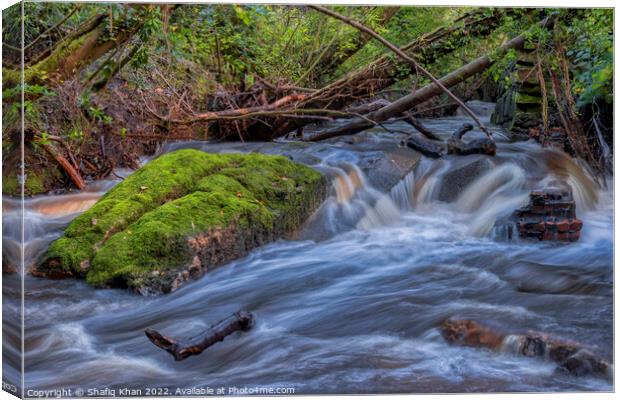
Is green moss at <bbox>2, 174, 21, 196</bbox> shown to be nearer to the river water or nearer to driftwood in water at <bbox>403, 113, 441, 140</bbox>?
the river water

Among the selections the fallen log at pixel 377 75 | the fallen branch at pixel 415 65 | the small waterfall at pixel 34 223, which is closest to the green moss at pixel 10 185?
the small waterfall at pixel 34 223

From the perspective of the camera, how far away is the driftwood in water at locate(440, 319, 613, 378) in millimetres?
5977

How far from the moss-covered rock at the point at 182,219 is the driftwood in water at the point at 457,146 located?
86cm

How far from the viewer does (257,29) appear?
254 inches

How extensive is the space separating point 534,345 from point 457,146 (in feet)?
5.47

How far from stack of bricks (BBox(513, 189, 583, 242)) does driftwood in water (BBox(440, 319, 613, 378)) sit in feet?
2.89

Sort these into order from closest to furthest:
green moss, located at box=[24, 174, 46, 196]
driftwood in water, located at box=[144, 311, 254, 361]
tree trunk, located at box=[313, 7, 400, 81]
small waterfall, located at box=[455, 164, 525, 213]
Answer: driftwood in water, located at box=[144, 311, 254, 361] < green moss, located at box=[24, 174, 46, 196] < tree trunk, located at box=[313, 7, 400, 81] < small waterfall, located at box=[455, 164, 525, 213]

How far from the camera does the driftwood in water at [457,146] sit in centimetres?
671

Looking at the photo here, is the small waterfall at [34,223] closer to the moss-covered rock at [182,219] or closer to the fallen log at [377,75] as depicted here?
the moss-covered rock at [182,219]

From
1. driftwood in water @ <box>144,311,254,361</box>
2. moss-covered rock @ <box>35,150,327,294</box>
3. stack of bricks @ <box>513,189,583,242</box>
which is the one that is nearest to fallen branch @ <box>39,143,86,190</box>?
moss-covered rock @ <box>35,150,327,294</box>

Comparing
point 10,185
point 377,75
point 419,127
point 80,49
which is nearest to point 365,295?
point 419,127

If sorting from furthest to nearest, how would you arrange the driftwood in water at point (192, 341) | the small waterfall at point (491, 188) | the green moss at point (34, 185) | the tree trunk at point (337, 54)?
the small waterfall at point (491, 188) → the tree trunk at point (337, 54) → the green moss at point (34, 185) → the driftwood in water at point (192, 341)

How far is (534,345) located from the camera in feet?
19.7

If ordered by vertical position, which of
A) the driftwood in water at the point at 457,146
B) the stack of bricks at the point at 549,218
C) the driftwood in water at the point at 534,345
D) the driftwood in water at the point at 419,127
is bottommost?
the driftwood in water at the point at 534,345
